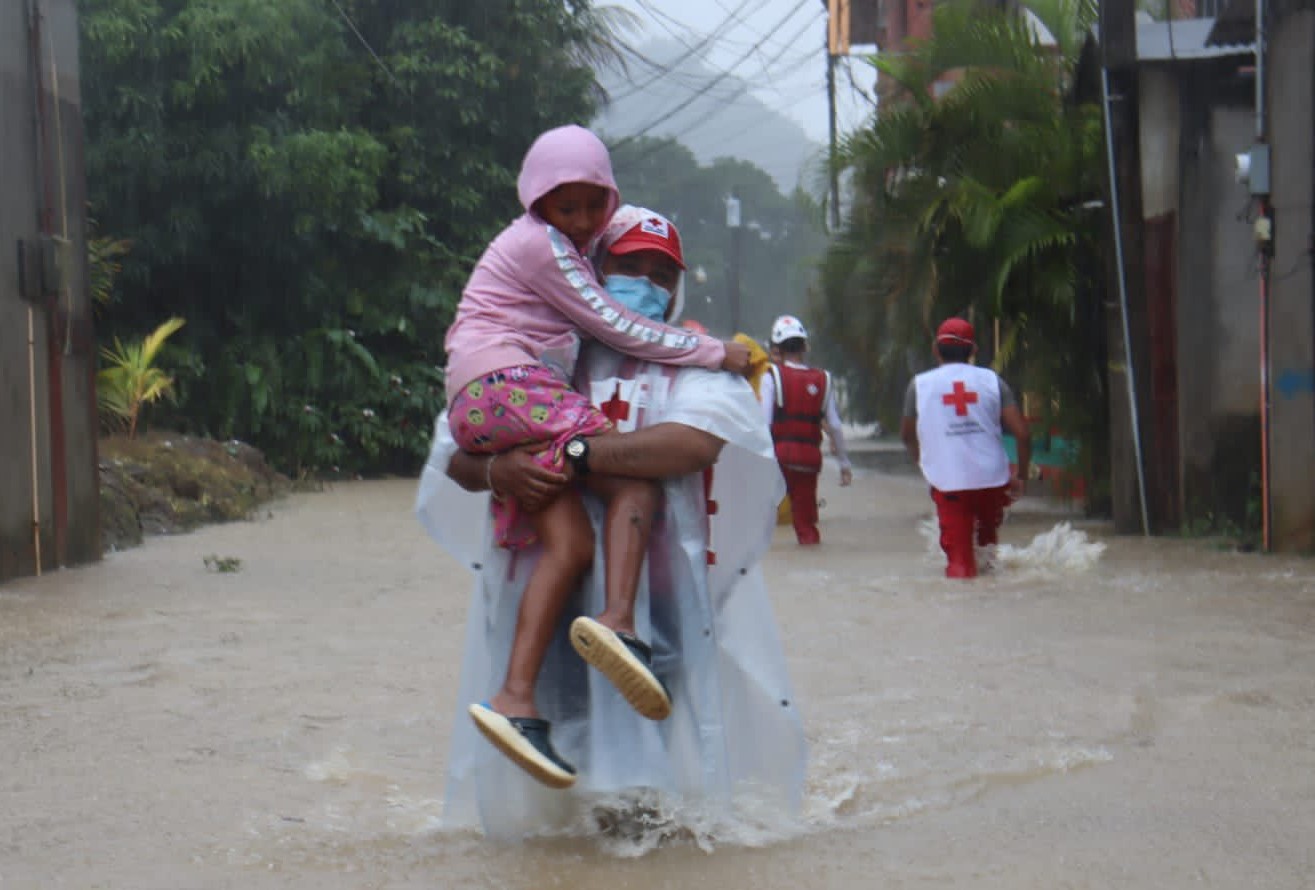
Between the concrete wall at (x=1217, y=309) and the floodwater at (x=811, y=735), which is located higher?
the concrete wall at (x=1217, y=309)

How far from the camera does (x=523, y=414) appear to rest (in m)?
4.42

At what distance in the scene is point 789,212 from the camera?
10612cm

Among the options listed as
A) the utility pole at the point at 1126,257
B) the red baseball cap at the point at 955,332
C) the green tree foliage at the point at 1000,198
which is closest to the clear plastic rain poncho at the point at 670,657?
the red baseball cap at the point at 955,332

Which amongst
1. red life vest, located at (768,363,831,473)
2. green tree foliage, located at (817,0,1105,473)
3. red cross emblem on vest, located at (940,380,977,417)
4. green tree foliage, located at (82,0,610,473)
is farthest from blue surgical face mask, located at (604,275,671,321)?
green tree foliage, located at (82,0,610,473)

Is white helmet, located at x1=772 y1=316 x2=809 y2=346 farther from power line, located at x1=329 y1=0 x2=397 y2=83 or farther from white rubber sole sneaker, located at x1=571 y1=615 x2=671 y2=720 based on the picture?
power line, located at x1=329 y1=0 x2=397 y2=83

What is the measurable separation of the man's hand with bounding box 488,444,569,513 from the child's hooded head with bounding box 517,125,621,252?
22.1 inches

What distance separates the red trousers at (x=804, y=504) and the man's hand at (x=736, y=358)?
9.40 meters

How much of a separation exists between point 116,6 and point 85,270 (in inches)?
443

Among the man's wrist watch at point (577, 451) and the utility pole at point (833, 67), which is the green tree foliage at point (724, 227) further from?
the man's wrist watch at point (577, 451)

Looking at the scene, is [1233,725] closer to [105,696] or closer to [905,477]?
[105,696]

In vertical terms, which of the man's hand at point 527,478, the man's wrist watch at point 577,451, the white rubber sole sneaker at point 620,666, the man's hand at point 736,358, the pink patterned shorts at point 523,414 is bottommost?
the white rubber sole sneaker at point 620,666

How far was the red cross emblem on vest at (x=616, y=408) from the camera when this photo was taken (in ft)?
15.1

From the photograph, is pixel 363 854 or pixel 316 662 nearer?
pixel 363 854

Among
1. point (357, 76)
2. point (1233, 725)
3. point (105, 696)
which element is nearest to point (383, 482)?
point (357, 76)
